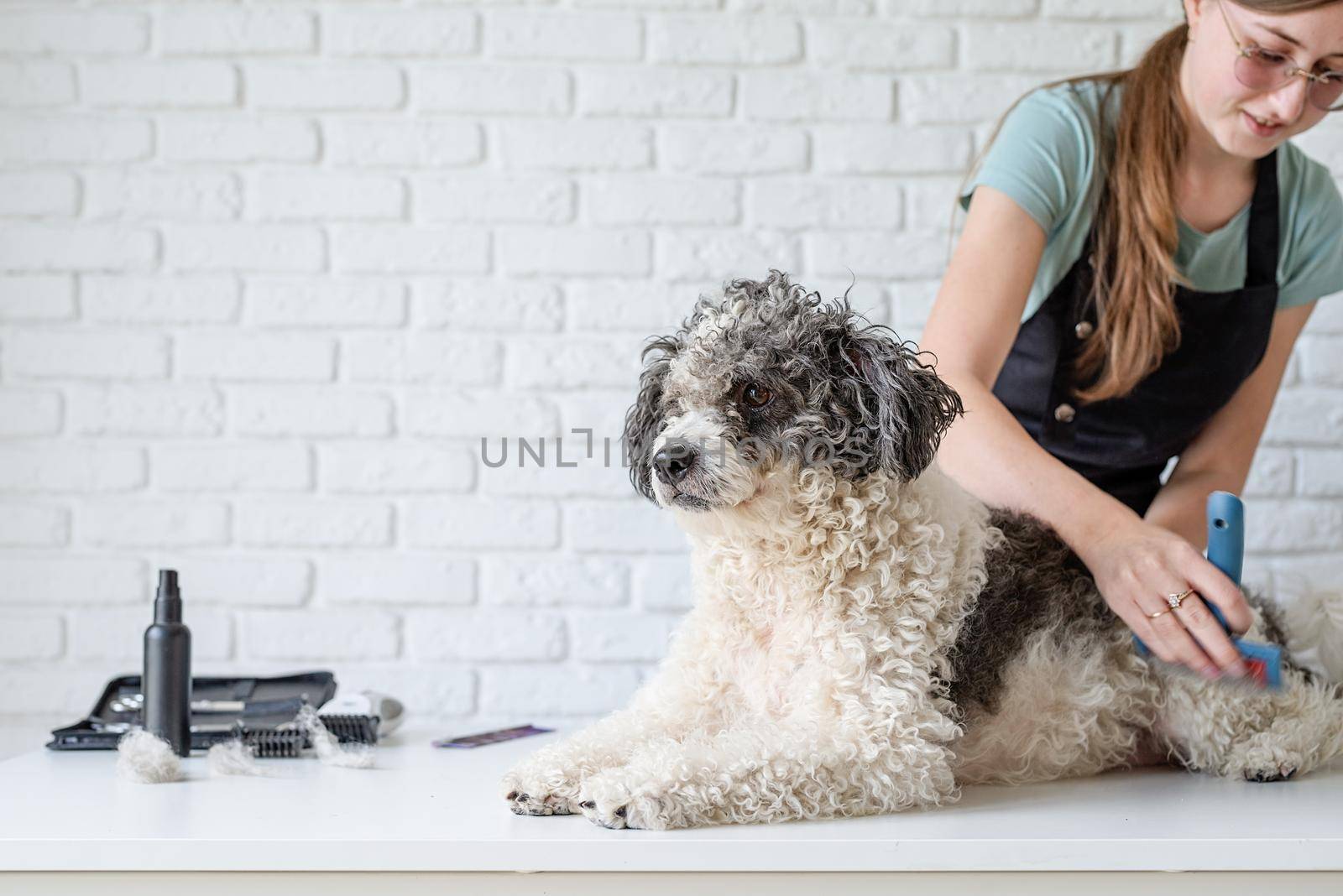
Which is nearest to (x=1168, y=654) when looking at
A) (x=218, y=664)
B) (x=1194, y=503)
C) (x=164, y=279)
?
(x=1194, y=503)

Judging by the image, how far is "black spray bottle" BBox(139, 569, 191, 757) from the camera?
4.81 feet

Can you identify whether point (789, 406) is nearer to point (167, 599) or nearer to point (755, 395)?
point (755, 395)

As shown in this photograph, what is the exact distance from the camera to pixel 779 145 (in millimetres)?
2293

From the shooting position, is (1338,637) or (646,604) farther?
(646,604)

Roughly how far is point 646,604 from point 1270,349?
1.25 metres

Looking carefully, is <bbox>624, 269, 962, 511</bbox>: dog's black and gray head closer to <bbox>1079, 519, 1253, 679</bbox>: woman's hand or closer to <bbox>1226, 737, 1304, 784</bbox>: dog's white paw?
<bbox>1079, 519, 1253, 679</bbox>: woman's hand

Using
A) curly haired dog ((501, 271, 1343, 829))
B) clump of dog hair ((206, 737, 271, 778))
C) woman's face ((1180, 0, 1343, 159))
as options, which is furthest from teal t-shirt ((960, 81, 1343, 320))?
clump of dog hair ((206, 737, 271, 778))

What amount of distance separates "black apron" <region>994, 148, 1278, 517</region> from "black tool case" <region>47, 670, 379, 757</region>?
114cm

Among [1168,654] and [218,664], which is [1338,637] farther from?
[218,664]

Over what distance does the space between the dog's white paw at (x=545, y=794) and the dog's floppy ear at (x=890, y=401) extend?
1.49 ft

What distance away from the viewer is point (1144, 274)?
65.2 inches

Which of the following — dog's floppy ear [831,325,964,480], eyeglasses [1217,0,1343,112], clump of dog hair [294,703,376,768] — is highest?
eyeglasses [1217,0,1343,112]

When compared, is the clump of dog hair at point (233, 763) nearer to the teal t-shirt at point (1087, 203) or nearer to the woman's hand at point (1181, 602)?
the woman's hand at point (1181, 602)

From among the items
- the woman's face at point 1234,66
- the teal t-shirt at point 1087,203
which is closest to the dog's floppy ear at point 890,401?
the teal t-shirt at point 1087,203
